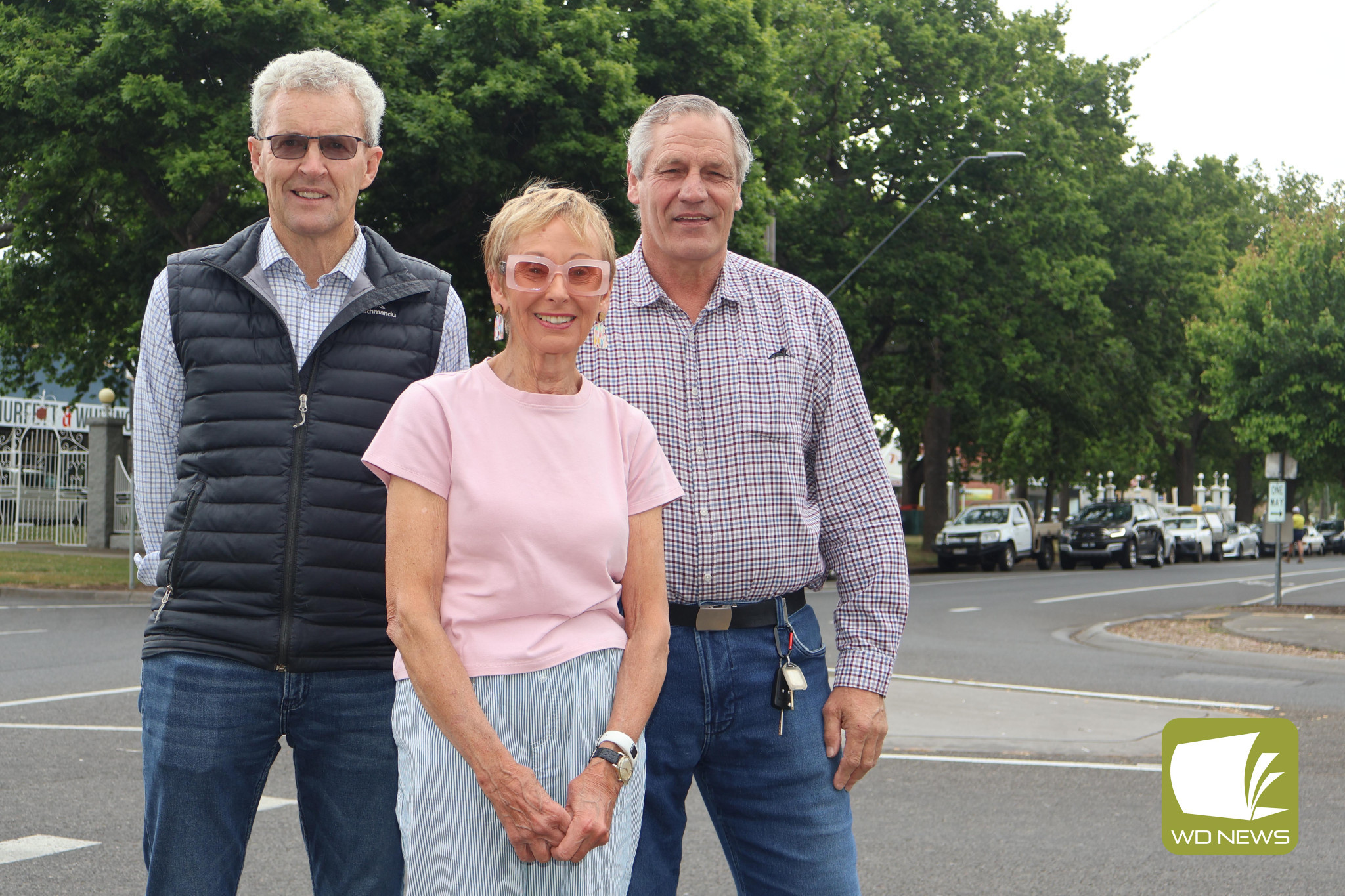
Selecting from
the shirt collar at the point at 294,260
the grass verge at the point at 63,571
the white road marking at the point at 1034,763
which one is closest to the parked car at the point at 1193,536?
the grass verge at the point at 63,571

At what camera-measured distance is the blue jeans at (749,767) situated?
264cm

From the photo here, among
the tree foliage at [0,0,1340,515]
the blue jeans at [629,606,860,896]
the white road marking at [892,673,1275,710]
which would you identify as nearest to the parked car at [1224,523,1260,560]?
the tree foliage at [0,0,1340,515]

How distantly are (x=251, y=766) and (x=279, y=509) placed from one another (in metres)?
0.51

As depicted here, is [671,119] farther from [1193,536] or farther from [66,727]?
[1193,536]

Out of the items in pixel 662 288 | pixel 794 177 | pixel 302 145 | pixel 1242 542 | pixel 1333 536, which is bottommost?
pixel 1333 536

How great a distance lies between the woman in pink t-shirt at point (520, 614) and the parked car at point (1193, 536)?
42661 mm

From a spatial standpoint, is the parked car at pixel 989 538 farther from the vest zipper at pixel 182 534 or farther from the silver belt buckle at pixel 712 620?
the vest zipper at pixel 182 534

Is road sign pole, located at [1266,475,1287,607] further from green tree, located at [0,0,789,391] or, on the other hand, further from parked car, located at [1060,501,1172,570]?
parked car, located at [1060,501,1172,570]

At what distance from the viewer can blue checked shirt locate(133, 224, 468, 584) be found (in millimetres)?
2701

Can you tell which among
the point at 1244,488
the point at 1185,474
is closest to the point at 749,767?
the point at 1185,474

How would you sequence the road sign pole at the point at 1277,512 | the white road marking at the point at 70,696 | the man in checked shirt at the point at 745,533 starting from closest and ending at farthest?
the man in checked shirt at the point at 745,533, the white road marking at the point at 70,696, the road sign pole at the point at 1277,512

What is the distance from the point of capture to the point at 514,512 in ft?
7.01

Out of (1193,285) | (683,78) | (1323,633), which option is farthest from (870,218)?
(1323,633)

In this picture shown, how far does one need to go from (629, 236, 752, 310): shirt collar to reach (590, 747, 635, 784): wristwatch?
3.27ft
